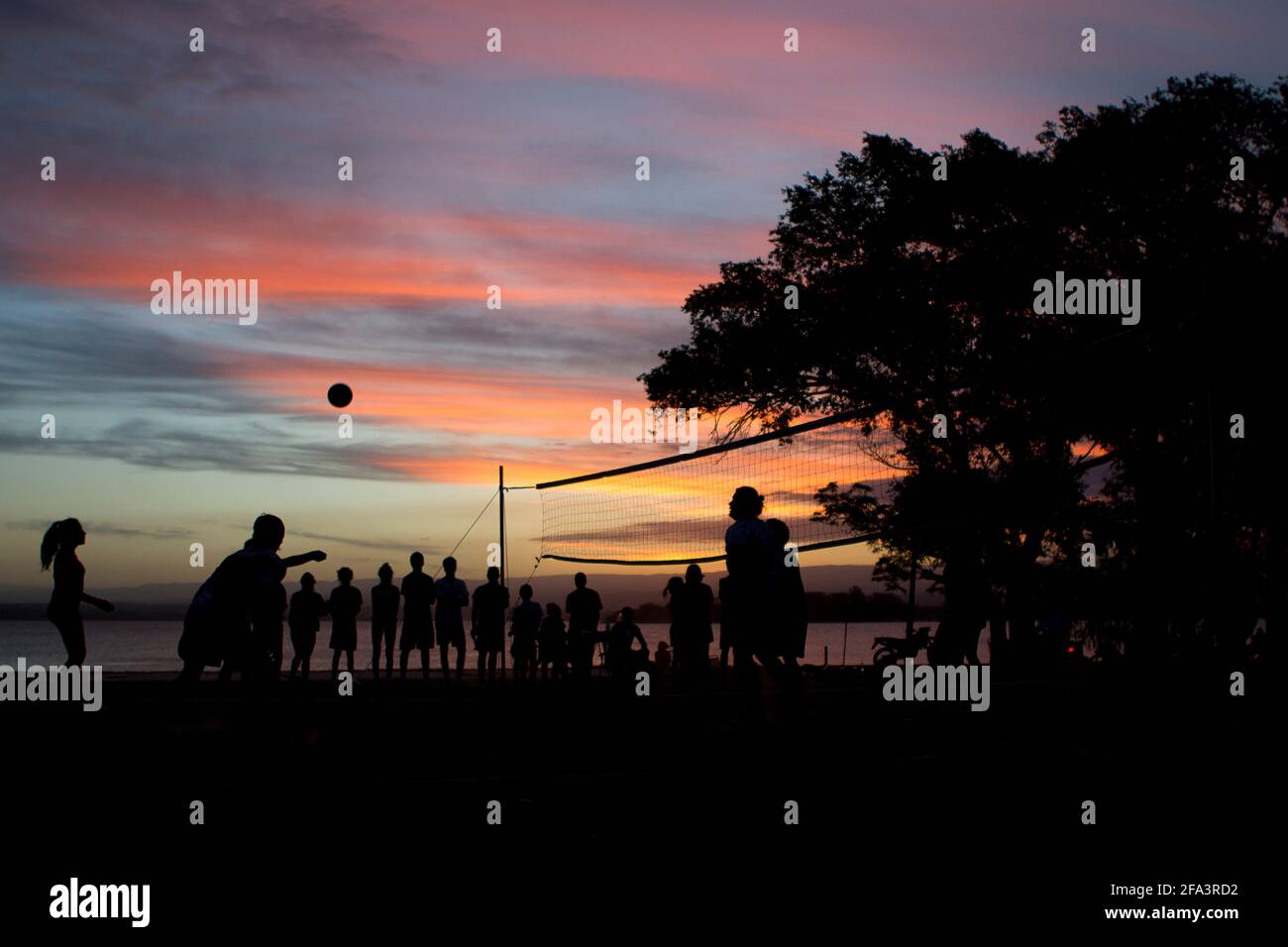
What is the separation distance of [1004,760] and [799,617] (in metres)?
2.06

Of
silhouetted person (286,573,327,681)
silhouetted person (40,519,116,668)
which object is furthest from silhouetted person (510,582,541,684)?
silhouetted person (40,519,116,668)

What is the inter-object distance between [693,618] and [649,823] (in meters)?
11.1

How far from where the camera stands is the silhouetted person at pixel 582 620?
20422 millimetres

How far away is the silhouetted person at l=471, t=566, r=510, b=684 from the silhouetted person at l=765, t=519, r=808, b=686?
8363 millimetres

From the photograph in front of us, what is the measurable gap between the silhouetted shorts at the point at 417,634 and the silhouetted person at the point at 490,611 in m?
0.73

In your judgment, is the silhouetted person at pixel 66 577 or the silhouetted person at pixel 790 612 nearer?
the silhouetted person at pixel 790 612

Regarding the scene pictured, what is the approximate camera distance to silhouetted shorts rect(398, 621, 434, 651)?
1905 cm

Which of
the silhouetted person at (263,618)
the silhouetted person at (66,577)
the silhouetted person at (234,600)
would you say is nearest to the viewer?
the silhouetted person at (263,618)

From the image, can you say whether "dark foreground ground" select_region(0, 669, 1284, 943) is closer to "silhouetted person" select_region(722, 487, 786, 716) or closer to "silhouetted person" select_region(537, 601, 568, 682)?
"silhouetted person" select_region(722, 487, 786, 716)

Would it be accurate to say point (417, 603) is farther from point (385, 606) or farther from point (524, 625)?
point (524, 625)

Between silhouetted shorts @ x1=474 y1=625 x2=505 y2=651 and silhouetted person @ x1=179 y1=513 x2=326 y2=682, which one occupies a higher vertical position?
silhouetted person @ x1=179 y1=513 x2=326 y2=682

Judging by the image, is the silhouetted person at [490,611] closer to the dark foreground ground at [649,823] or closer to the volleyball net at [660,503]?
the volleyball net at [660,503]

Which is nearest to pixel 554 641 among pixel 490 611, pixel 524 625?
pixel 524 625

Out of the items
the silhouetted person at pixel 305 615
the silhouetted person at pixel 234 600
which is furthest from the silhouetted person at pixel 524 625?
the silhouetted person at pixel 234 600
